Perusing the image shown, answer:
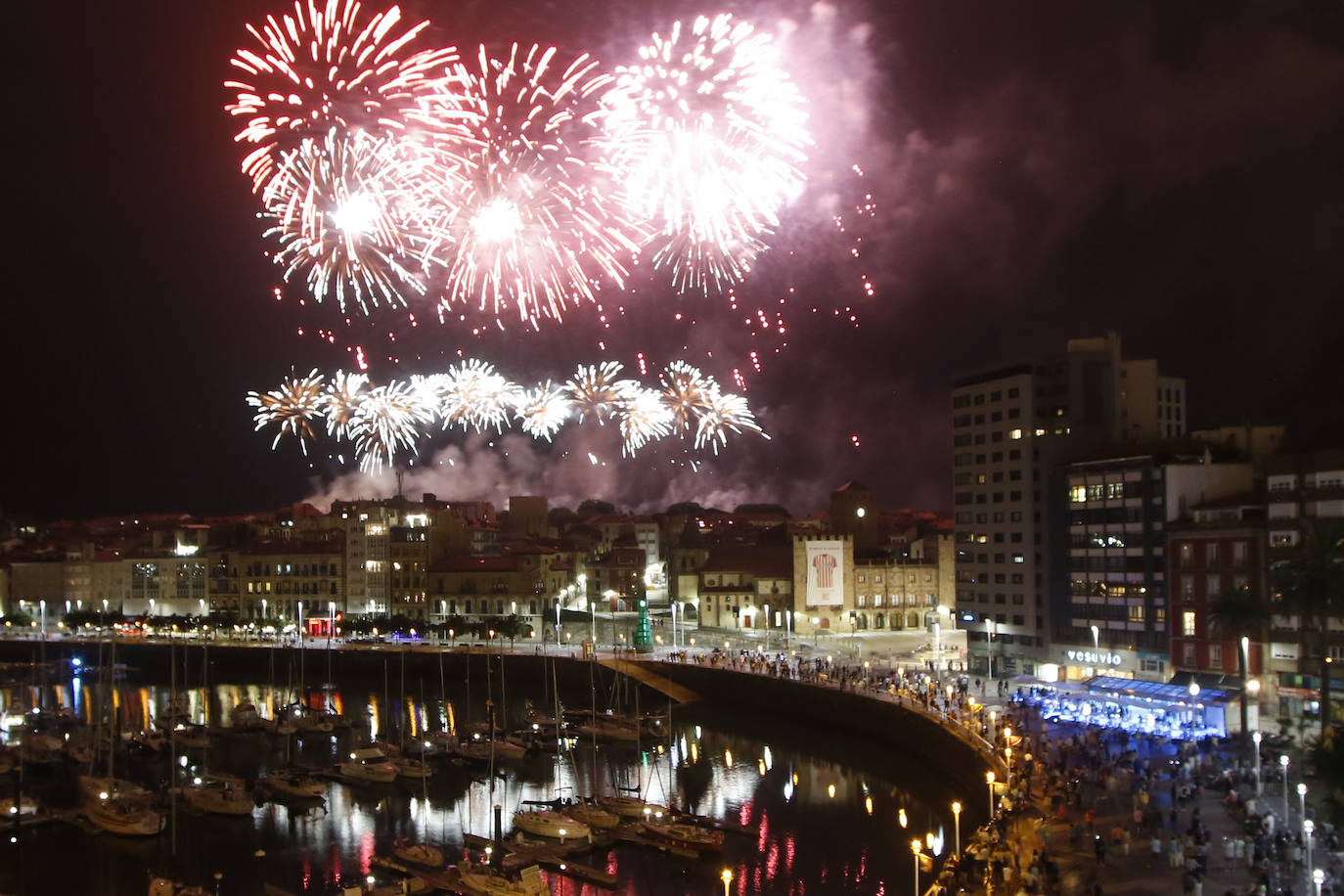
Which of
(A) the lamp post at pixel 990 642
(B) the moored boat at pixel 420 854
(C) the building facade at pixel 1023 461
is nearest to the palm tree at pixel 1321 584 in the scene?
(C) the building facade at pixel 1023 461

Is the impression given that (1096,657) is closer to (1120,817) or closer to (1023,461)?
(1023,461)

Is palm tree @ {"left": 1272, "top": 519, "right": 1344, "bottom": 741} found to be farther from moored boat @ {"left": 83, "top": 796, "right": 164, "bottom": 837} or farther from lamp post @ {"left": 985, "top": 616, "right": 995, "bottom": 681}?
moored boat @ {"left": 83, "top": 796, "right": 164, "bottom": 837}

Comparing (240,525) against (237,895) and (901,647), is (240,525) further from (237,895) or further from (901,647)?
(237,895)

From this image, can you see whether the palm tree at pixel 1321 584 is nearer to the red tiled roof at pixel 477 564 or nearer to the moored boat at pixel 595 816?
the moored boat at pixel 595 816

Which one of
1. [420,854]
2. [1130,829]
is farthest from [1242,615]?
[420,854]

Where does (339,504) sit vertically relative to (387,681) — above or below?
above

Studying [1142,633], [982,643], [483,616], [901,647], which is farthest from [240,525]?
[1142,633]
